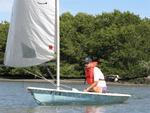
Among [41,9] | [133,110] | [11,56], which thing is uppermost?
[41,9]

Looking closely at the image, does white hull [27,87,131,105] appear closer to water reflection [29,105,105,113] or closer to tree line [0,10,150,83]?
water reflection [29,105,105,113]

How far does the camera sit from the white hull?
94.4 ft

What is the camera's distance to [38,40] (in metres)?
29.5

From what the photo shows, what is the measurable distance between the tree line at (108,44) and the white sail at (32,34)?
5289 cm

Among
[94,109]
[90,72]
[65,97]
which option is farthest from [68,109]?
[90,72]

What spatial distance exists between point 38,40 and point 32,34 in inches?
16.7

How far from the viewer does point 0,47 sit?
3848 inches

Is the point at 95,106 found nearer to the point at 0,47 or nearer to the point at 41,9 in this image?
the point at 41,9

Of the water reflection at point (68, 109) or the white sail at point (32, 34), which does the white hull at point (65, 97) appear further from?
the white sail at point (32, 34)

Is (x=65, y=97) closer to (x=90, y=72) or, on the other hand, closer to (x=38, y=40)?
(x=90, y=72)

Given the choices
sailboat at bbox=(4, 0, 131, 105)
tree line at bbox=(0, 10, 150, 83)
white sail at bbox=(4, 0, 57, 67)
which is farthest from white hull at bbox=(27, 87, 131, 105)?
tree line at bbox=(0, 10, 150, 83)

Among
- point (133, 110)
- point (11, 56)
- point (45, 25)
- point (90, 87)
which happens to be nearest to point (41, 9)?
point (45, 25)

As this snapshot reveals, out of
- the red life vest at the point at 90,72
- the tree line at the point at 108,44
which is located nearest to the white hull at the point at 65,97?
the red life vest at the point at 90,72

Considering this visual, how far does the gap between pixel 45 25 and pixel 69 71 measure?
199 ft
